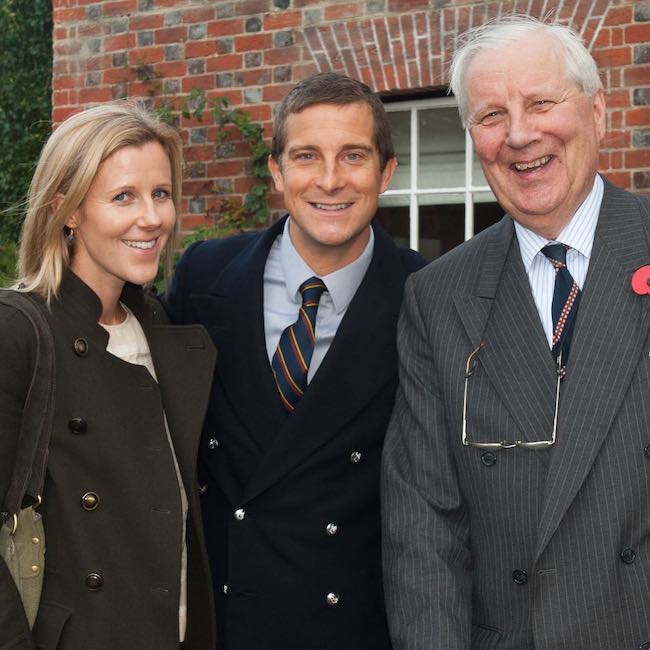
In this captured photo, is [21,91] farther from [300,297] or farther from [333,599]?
[333,599]

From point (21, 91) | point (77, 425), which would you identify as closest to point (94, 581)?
point (77, 425)

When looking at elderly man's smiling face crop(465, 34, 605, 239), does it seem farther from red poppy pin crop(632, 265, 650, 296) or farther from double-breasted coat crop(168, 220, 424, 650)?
double-breasted coat crop(168, 220, 424, 650)

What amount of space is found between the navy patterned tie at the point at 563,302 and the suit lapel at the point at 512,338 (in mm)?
36

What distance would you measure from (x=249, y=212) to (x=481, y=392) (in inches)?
153

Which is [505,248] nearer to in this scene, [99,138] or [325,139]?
[325,139]

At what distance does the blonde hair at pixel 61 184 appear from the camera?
2564mm

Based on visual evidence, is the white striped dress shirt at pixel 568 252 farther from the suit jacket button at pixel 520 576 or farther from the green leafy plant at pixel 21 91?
the green leafy plant at pixel 21 91

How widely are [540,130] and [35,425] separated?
4.74 feet

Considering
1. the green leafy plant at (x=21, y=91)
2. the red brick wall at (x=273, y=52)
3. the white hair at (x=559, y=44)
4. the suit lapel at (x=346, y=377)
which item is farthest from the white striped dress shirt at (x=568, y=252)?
the green leafy plant at (x=21, y=91)

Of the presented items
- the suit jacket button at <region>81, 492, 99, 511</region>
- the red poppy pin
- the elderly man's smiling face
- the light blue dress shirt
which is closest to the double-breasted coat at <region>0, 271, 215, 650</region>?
the suit jacket button at <region>81, 492, 99, 511</region>

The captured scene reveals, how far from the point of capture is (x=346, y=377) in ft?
9.48

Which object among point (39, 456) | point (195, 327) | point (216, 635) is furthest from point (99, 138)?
point (216, 635)

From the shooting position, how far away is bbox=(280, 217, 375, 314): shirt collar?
120 inches

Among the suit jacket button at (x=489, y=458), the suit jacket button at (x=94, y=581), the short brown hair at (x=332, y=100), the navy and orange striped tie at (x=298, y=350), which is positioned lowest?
the suit jacket button at (x=94, y=581)
